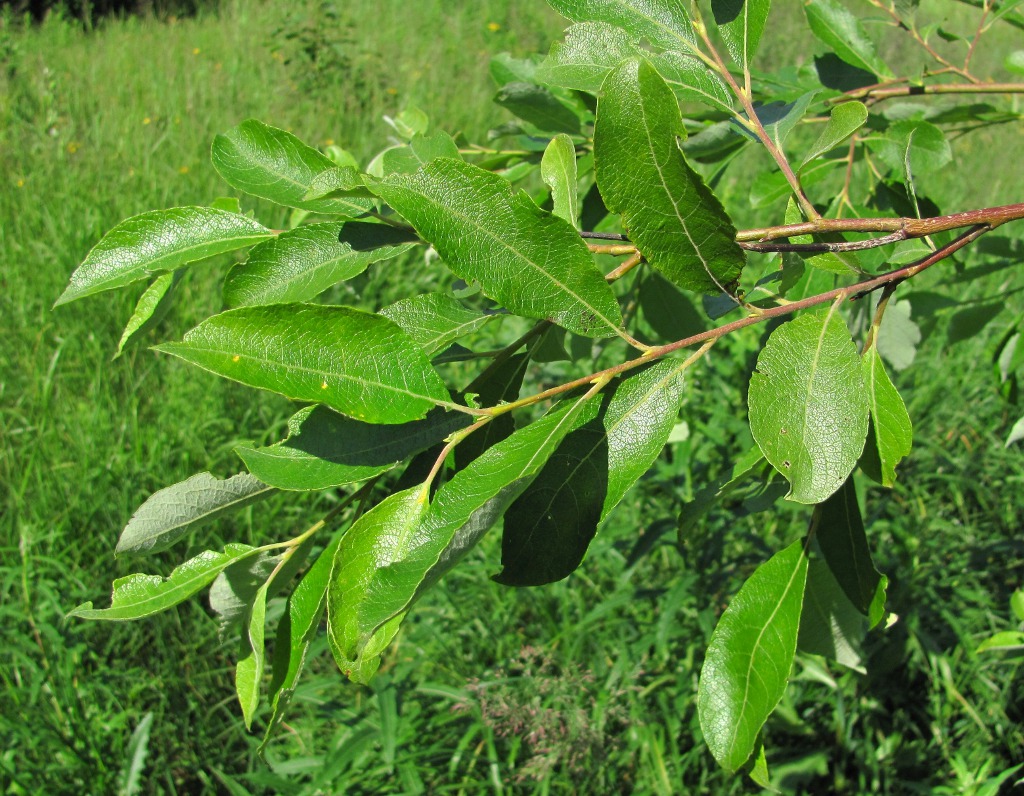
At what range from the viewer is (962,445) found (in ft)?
10.9

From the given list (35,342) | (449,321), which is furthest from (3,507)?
(449,321)

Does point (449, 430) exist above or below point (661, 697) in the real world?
above

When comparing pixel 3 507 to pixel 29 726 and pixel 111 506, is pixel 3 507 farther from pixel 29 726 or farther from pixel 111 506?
pixel 29 726

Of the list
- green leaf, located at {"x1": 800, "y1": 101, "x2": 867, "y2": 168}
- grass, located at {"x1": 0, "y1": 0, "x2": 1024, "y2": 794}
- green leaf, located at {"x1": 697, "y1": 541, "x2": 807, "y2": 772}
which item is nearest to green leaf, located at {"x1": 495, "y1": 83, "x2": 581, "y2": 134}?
green leaf, located at {"x1": 800, "y1": 101, "x2": 867, "y2": 168}

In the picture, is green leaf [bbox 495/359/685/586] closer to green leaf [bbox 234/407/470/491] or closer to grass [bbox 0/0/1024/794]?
green leaf [bbox 234/407/470/491]

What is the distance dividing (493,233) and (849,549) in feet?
1.44

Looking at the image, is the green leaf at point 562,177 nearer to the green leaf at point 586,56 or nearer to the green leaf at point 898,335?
the green leaf at point 586,56

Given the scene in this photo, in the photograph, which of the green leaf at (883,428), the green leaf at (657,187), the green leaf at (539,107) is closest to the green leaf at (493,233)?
the green leaf at (657,187)

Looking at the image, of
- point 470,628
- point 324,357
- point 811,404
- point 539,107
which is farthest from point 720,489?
point 470,628

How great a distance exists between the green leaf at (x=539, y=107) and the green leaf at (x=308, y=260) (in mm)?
435

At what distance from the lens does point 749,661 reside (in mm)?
686

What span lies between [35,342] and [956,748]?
335 cm

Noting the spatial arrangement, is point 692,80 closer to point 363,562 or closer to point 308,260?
point 308,260

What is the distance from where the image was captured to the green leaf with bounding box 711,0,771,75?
0.85 m
